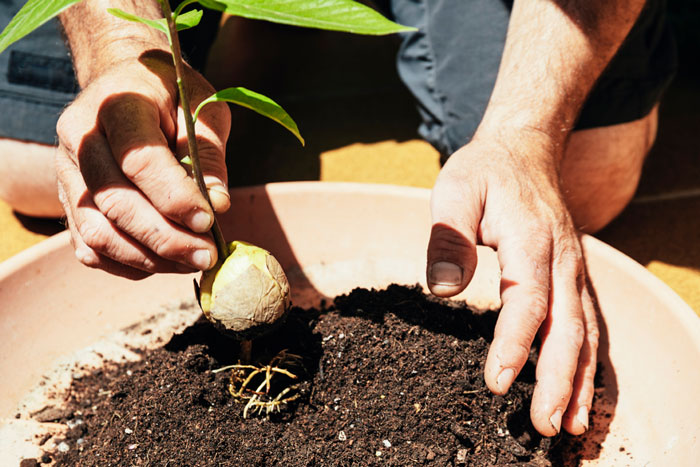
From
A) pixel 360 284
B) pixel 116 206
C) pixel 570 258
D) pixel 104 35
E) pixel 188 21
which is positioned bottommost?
pixel 360 284

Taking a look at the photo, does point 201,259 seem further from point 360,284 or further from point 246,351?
point 360,284

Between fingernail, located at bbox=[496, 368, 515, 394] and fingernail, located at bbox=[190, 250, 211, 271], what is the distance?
1.71 feet

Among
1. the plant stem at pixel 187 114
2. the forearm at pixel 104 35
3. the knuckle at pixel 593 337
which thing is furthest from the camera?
the forearm at pixel 104 35

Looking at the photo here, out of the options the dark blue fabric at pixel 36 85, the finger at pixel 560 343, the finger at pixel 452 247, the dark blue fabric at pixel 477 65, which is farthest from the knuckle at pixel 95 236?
the dark blue fabric at pixel 477 65

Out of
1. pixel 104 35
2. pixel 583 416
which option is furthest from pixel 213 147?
pixel 583 416

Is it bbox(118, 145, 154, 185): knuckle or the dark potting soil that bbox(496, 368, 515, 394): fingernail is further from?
bbox(118, 145, 154, 185): knuckle

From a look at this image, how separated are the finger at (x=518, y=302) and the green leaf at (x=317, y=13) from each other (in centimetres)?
55

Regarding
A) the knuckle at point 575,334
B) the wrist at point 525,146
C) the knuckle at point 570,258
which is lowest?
the knuckle at point 575,334

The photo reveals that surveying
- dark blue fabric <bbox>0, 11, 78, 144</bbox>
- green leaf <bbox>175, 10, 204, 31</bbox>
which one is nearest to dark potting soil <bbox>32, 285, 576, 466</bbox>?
green leaf <bbox>175, 10, 204, 31</bbox>

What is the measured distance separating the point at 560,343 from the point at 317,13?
2.37 feet

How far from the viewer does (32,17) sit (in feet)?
2.17

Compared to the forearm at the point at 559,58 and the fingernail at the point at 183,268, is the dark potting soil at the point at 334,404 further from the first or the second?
the forearm at the point at 559,58

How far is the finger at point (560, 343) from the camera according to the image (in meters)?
1.02

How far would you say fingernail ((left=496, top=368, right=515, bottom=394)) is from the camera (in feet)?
3.21
